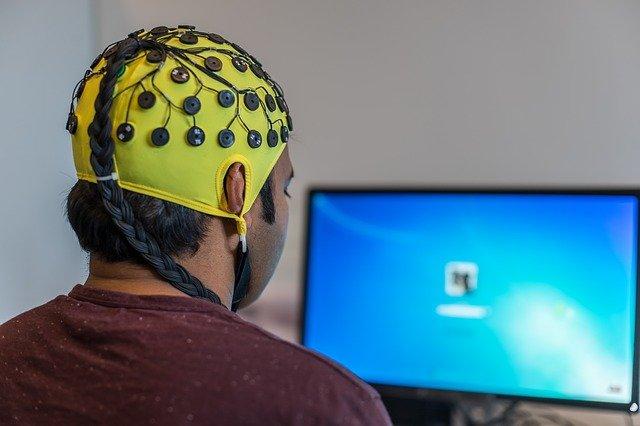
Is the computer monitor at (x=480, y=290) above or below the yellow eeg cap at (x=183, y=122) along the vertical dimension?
below

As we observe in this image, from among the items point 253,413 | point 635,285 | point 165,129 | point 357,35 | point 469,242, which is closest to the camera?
point 253,413

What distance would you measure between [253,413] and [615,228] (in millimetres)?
851

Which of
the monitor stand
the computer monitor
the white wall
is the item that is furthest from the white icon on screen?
the white wall

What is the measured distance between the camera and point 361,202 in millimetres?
1368

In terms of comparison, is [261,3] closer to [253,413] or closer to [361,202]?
[361,202]

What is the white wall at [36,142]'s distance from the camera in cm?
154

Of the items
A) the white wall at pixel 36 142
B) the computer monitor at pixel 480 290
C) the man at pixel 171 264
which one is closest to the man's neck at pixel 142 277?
the man at pixel 171 264

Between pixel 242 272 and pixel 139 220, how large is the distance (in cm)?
14

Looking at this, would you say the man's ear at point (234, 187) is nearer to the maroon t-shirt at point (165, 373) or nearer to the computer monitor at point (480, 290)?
the maroon t-shirt at point (165, 373)

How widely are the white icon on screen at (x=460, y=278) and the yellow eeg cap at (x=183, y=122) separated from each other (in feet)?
2.04

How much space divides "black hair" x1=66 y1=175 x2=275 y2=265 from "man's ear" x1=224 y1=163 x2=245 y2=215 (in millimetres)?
29

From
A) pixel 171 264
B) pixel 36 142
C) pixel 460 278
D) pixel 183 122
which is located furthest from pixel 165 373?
pixel 36 142

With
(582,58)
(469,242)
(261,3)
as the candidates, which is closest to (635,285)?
(469,242)

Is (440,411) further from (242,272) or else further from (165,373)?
(165,373)
